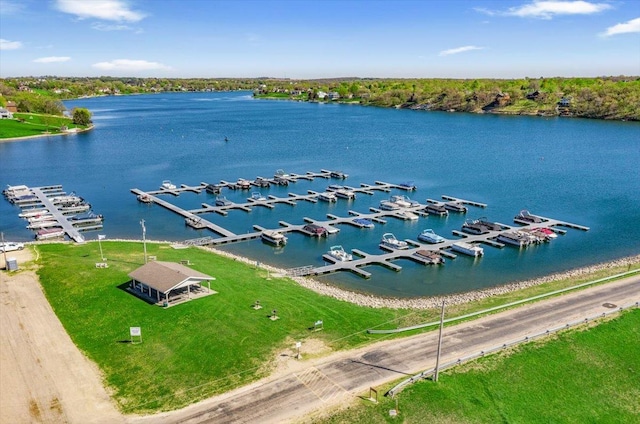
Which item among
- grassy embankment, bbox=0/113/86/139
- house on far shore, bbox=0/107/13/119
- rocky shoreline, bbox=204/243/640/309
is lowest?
rocky shoreline, bbox=204/243/640/309

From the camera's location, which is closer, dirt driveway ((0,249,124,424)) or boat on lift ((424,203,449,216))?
dirt driveway ((0,249,124,424))

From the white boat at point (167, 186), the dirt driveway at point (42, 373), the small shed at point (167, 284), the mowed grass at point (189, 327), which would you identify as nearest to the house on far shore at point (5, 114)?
the white boat at point (167, 186)

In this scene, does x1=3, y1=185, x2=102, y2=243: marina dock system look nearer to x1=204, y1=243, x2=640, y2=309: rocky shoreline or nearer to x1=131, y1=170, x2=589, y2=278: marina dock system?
x1=131, y1=170, x2=589, y2=278: marina dock system

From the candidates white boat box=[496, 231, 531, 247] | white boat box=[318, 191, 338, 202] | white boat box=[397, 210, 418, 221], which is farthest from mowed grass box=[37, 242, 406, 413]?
white boat box=[318, 191, 338, 202]

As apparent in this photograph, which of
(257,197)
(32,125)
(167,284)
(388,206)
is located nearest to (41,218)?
(257,197)

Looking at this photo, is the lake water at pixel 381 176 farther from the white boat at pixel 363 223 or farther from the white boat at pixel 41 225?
the white boat at pixel 41 225

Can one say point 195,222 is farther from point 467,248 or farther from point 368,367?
point 368,367
